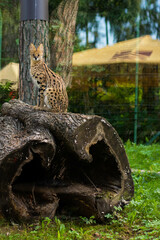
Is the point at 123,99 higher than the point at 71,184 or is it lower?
higher

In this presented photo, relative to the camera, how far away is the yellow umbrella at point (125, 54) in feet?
29.2

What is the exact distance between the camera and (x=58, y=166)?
381cm

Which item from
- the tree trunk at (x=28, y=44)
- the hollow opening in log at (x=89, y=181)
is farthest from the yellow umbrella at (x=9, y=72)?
the hollow opening in log at (x=89, y=181)

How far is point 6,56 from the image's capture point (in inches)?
348

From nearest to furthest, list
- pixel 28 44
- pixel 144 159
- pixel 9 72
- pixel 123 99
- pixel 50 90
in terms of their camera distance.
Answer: pixel 50 90, pixel 28 44, pixel 144 159, pixel 9 72, pixel 123 99

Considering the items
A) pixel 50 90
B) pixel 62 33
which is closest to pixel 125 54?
pixel 62 33

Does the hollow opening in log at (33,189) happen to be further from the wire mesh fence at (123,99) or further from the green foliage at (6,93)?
the wire mesh fence at (123,99)

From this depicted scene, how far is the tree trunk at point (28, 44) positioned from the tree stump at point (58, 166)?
2.40m

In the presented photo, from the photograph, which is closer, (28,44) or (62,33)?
(28,44)

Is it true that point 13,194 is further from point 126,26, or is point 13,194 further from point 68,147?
point 126,26

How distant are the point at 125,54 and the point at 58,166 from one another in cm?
575

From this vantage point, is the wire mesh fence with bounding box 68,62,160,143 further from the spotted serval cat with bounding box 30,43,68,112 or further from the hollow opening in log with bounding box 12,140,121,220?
the hollow opening in log with bounding box 12,140,121,220

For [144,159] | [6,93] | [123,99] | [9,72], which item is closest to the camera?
[144,159]

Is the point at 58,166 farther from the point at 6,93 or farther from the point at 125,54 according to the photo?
the point at 125,54
